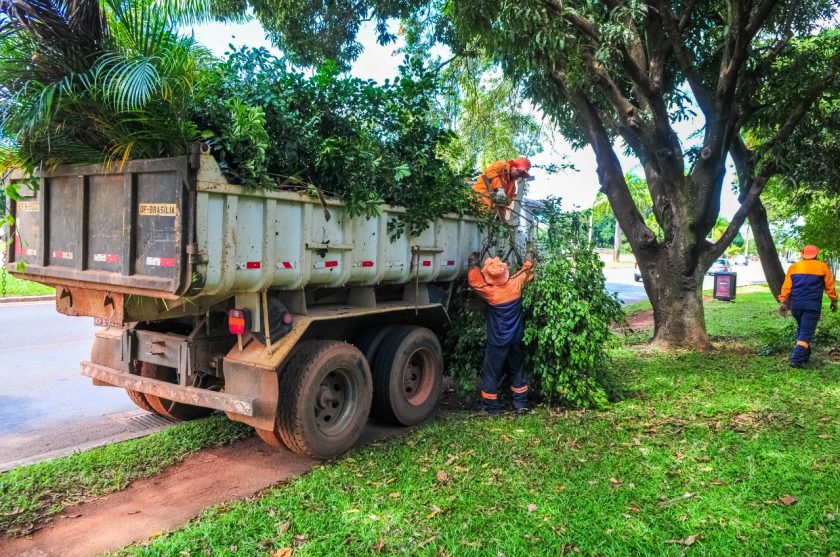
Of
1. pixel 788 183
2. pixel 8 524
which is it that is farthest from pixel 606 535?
pixel 788 183

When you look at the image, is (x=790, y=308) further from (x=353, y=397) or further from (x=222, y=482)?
(x=222, y=482)

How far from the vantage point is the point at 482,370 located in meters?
6.14

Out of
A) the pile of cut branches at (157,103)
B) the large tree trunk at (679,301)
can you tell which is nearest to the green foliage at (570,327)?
the pile of cut branches at (157,103)

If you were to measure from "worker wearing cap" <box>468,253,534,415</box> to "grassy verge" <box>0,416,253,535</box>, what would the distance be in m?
2.34

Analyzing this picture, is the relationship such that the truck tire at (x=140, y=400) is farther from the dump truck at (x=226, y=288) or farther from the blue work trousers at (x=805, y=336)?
the blue work trousers at (x=805, y=336)

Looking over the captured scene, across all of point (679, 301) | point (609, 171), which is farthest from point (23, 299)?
point (679, 301)

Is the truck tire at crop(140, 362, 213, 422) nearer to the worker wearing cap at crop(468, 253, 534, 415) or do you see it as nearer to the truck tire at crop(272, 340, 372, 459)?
the truck tire at crop(272, 340, 372, 459)

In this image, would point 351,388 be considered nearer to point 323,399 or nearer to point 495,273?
point 323,399

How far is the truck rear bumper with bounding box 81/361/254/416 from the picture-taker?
13.9 feet

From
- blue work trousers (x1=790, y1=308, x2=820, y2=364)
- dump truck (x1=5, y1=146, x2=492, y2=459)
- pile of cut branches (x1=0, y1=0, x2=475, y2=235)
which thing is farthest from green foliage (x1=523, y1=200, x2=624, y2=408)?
blue work trousers (x1=790, y1=308, x2=820, y2=364)

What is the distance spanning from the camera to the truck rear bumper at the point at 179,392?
13.9 feet

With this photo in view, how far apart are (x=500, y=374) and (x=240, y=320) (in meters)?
2.75

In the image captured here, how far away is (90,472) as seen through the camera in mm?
4281

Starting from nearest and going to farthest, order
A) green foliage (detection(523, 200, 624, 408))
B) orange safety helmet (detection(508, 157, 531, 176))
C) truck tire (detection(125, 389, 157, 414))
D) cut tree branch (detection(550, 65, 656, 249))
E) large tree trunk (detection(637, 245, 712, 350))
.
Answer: truck tire (detection(125, 389, 157, 414))
green foliage (detection(523, 200, 624, 408))
orange safety helmet (detection(508, 157, 531, 176))
large tree trunk (detection(637, 245, 712, 350))
cut tree branch (detection(550, 65, 656, 249))
